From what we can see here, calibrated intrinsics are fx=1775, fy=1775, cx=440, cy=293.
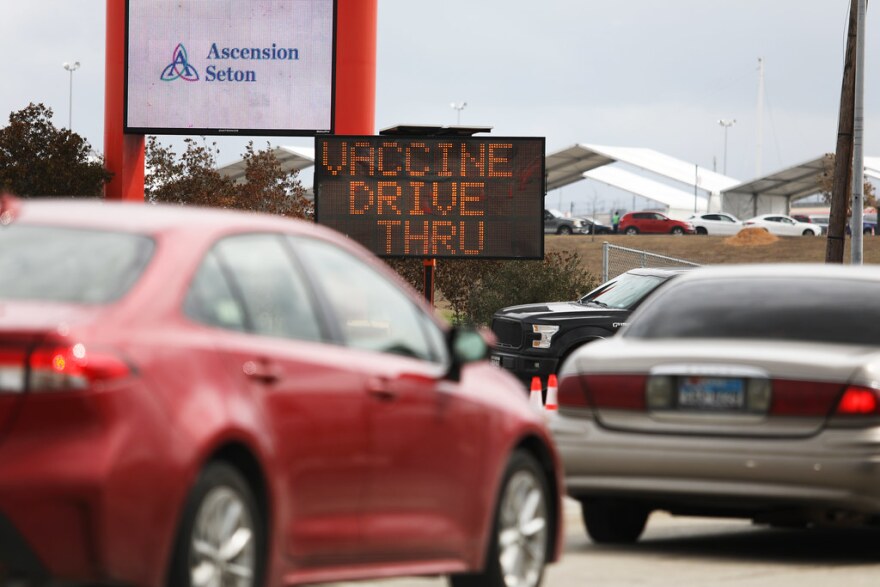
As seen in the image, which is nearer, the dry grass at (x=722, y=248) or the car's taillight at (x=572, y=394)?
the car's taillight at (x=572, y=394)

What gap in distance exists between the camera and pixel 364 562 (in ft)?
21.5

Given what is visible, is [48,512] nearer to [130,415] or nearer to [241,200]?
[130,415]

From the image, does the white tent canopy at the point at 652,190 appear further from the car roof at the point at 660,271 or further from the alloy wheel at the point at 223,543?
the alloy wheel at the point at 223,543

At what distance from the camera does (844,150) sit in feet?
106

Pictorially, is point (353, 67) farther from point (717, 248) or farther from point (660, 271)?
point (717, 248)

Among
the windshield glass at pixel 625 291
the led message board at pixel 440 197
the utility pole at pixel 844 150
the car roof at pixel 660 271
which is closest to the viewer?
the car roof at pixel 660 271

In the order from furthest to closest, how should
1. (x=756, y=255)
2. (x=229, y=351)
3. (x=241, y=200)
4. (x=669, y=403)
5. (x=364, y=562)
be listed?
(x=756, y=255), (x=241, y=200), (x=669, y=403), (x=364, y=562), (x=229, y=351)

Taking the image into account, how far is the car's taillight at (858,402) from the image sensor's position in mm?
9023

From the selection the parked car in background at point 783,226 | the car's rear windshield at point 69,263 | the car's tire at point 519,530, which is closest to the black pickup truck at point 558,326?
the car's tire at point 519,530

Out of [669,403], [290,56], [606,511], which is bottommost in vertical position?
[606,511]

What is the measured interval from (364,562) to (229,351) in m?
1.22

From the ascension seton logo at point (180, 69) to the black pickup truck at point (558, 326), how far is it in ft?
44.6

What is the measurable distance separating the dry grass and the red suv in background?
9.37 m

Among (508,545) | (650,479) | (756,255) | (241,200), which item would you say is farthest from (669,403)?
(756,255)
